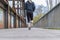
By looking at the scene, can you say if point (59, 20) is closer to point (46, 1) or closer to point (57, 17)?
point (57, 17)

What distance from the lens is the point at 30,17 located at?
40.5 feet

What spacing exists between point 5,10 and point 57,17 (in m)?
6.11

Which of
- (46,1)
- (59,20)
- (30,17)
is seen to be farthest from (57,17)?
(46,1)

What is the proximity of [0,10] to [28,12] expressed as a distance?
9042 millimetres

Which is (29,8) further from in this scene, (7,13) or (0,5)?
(7,13)

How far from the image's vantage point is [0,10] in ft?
68.0

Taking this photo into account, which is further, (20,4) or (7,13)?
(20,4)

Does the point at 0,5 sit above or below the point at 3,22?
above

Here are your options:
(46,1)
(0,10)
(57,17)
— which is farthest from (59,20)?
(46,1)

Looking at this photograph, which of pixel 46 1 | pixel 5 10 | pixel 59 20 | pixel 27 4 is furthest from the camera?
pixel 46 1

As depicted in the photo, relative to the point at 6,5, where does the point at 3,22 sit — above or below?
below

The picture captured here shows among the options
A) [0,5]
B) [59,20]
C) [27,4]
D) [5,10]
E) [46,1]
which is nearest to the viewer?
[27,4]

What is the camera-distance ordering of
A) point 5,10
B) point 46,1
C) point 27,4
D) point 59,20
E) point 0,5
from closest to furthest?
point 27,4, point 59,20, point 0,5, point 5,10, point 46,1

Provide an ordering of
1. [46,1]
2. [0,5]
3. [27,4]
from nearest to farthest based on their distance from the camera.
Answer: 1. [27,4]
2. [0,5]
3. [46,1]
